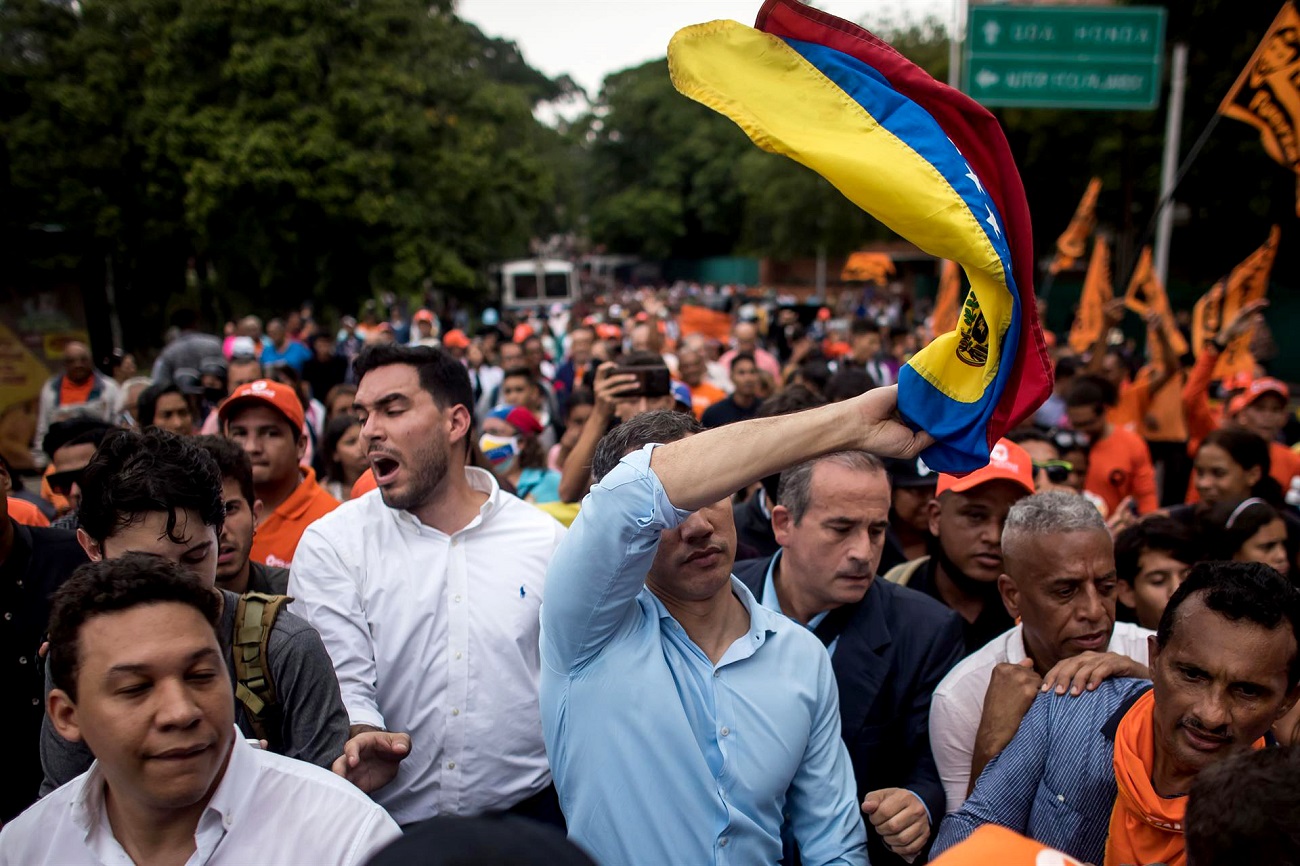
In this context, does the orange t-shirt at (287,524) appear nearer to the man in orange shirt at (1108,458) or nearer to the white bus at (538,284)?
the man in orange shirt at (1108,458)

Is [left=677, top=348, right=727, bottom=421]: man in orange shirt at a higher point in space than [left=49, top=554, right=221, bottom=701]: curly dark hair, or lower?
lower

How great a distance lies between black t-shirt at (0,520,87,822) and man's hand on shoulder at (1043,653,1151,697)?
2752 mm

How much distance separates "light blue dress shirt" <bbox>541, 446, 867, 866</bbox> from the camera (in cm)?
198

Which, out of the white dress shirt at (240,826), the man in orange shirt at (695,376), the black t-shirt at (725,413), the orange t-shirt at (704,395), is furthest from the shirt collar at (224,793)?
the man in orange shirt at (695,376)

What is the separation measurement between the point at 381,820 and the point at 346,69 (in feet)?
65.6

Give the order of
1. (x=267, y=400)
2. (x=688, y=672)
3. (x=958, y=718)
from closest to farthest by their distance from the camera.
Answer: (x=688, y=672), (x=958, y=718), (x=267, y=400)

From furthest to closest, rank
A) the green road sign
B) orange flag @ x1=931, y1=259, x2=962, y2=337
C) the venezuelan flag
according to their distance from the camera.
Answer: the green road sign, orange flag @ x1=931, y1=259, x2=962, y2=337, the venezuelan flag

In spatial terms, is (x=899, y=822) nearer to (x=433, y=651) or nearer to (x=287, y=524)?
(x=433, y=651)

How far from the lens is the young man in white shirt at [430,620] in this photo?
274cm

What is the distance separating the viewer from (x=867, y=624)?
Result: 9.41ft

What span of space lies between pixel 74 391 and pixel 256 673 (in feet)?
24.2

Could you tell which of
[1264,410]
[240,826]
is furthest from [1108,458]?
[240,826]

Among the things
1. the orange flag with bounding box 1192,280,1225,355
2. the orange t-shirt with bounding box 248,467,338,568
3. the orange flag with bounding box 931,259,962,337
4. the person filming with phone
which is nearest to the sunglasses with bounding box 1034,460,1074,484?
the person filming with phone

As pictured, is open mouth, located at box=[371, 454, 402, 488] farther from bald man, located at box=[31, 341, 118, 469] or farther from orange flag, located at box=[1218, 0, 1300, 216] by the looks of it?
orange flag, located at box=[1218, 0, 1300, 216]
